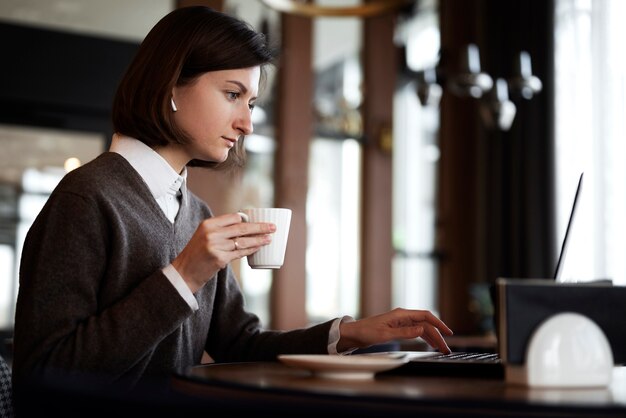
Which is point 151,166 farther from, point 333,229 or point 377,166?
point 377,166

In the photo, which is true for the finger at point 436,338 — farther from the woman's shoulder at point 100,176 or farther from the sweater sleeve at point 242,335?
the woman's shoulder at point 100,176

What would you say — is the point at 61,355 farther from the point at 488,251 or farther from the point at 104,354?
the point at 488,251

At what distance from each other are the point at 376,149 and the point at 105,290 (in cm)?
416

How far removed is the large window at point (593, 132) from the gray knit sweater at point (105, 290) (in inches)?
124

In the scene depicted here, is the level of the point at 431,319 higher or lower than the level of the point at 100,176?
lower

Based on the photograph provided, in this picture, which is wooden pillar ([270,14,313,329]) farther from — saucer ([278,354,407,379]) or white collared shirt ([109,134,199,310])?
saucer ([278,354,407,379])

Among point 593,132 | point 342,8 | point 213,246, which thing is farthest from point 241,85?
point 593,132

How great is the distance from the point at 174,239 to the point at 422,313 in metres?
0.46

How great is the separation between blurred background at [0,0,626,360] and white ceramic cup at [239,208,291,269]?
3.29 metres

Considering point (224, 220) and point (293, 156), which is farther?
point (293, 156)

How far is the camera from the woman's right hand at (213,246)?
4.16 ft

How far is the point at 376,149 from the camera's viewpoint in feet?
17.9

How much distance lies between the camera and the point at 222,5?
4.86 metres

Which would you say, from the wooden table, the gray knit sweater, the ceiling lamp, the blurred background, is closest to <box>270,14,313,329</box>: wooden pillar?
the blurred background
